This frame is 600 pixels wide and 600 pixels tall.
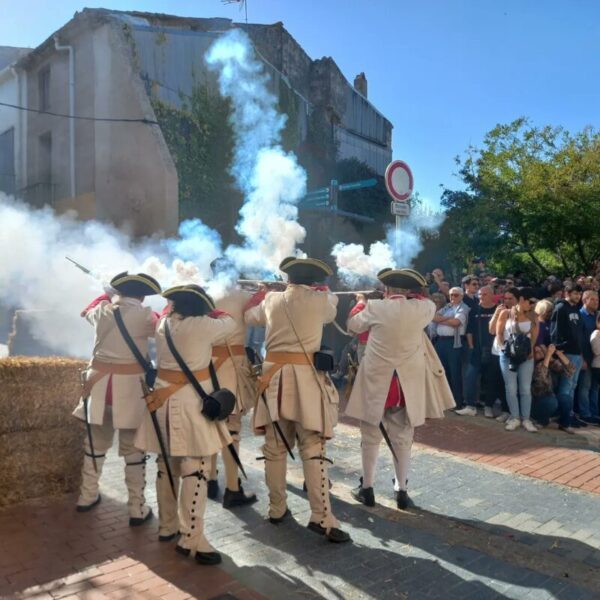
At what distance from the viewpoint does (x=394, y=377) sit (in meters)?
4.98

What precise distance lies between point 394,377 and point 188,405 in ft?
6.07

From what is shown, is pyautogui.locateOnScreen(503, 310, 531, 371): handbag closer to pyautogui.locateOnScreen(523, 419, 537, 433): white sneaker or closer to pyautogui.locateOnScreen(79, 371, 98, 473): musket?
pyautogui.locateOnScreen(523, 419, 537, 433): white sneaker

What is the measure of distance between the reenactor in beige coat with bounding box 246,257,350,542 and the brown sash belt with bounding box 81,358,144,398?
987 mm

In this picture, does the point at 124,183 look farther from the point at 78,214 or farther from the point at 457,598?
the point at 457,598

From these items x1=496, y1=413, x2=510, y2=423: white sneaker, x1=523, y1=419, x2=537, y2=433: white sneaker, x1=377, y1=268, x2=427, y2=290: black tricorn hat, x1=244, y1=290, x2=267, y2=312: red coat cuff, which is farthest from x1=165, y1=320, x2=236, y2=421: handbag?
x1=496, y1=413, x2=510, y2=423: white sneaker

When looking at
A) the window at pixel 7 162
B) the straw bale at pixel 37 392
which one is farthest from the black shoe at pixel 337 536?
the window at pixel 7 162

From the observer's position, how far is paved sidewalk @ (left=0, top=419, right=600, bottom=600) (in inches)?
141

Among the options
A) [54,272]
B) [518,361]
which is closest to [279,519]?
[518,361]

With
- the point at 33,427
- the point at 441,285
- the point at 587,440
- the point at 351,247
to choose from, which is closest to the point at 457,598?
the point at 33,427

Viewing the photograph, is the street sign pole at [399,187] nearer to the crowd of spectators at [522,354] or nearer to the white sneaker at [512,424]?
the crowd of spectators at [522,354]

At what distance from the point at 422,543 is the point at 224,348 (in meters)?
2.22

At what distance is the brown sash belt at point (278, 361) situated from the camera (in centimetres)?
458

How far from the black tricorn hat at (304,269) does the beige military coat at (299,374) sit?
70 millimetres

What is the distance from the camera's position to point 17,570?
12.2ft
